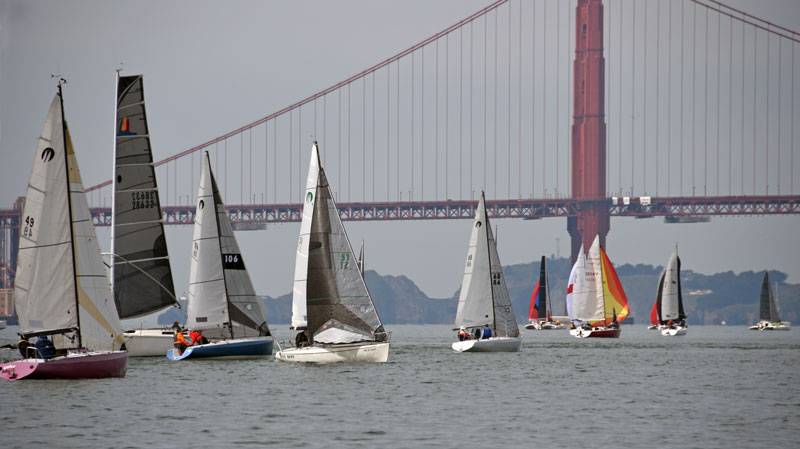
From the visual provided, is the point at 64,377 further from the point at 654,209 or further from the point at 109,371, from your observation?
the point at 654,209

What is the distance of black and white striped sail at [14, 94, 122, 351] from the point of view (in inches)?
875

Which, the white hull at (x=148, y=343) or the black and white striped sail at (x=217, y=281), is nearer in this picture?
the black and white striped sail at (x=217, y=281)

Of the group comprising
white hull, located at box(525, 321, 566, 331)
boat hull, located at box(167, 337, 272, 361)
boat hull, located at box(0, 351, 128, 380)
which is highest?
boat hull, located at box(0, 351, 128, 380)

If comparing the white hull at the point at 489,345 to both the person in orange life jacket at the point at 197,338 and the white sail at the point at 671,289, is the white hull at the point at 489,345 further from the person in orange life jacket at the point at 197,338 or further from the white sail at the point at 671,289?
the white sail at the point at 671,289

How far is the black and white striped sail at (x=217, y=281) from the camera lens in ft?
102

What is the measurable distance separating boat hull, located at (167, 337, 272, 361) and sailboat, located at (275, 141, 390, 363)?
1.72m

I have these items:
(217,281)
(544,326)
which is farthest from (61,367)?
(544,326)

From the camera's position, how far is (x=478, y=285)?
3694 cm

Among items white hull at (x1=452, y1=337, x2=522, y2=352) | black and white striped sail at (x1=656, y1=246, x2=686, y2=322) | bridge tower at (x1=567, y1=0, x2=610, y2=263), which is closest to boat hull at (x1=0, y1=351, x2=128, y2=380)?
white hull at (x1=452, y1=337, x2=522, y2=352)

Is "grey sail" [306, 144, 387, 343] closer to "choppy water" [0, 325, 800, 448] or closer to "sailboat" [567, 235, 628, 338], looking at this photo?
"choppy water" [0, 325, 800, 448]

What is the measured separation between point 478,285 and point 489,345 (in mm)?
1761

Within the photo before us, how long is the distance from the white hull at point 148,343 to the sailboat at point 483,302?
330 inches

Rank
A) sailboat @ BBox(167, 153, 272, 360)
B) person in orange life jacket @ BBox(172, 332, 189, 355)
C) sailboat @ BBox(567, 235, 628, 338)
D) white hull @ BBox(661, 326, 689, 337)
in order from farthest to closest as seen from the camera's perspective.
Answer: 1. white hull @ BBox(661, 326, 689, 337)
2. sailboat @ BBox(567, 235, 628, 338)
3. sailboat @ BBox(167, 153, 272, 360)
4. person in orange life jacket @ BBox(172, 332, 189, 355)

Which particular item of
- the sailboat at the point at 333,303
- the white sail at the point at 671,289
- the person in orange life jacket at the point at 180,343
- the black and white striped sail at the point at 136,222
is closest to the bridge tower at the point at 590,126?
the white sail at the point at 671,289
